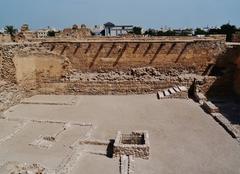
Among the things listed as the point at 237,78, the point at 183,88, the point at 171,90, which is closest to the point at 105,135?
the point at 171,90

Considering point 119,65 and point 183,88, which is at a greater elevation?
point 119,65

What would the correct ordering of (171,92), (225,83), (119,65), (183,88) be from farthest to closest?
(119,65) < (225,83) < (183,88) < (171,92)

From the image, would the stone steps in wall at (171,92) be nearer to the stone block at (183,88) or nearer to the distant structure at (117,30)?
the stone block at (183,88)

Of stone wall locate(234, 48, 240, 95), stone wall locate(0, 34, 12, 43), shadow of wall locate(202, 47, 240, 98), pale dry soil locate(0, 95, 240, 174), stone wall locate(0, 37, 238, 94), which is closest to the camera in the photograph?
pale dry soil locate(0, 95, 240, 174)

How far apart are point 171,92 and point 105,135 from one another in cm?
639

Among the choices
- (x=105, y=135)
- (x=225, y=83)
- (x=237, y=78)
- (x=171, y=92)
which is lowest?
(x=105, y=135)

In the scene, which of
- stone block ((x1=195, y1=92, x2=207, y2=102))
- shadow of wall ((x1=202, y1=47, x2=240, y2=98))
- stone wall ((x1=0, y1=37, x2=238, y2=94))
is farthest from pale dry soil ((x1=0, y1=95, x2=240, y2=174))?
shadow of wall ((x1=202, y1=47, x2=240, y2=98))

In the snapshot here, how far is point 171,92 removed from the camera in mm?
17953

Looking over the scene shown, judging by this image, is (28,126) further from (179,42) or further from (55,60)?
(179,42)

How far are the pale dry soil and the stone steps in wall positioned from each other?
20.1 inches

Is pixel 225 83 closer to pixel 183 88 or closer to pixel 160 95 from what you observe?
pixel 183 88

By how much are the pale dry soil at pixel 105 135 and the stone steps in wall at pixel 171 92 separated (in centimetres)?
51

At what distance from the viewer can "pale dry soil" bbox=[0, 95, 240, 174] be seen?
10.1 m

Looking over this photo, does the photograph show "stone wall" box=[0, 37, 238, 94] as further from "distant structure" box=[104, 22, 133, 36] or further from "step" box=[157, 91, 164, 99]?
"distant structure" box=[104, 22, 133, 36]
